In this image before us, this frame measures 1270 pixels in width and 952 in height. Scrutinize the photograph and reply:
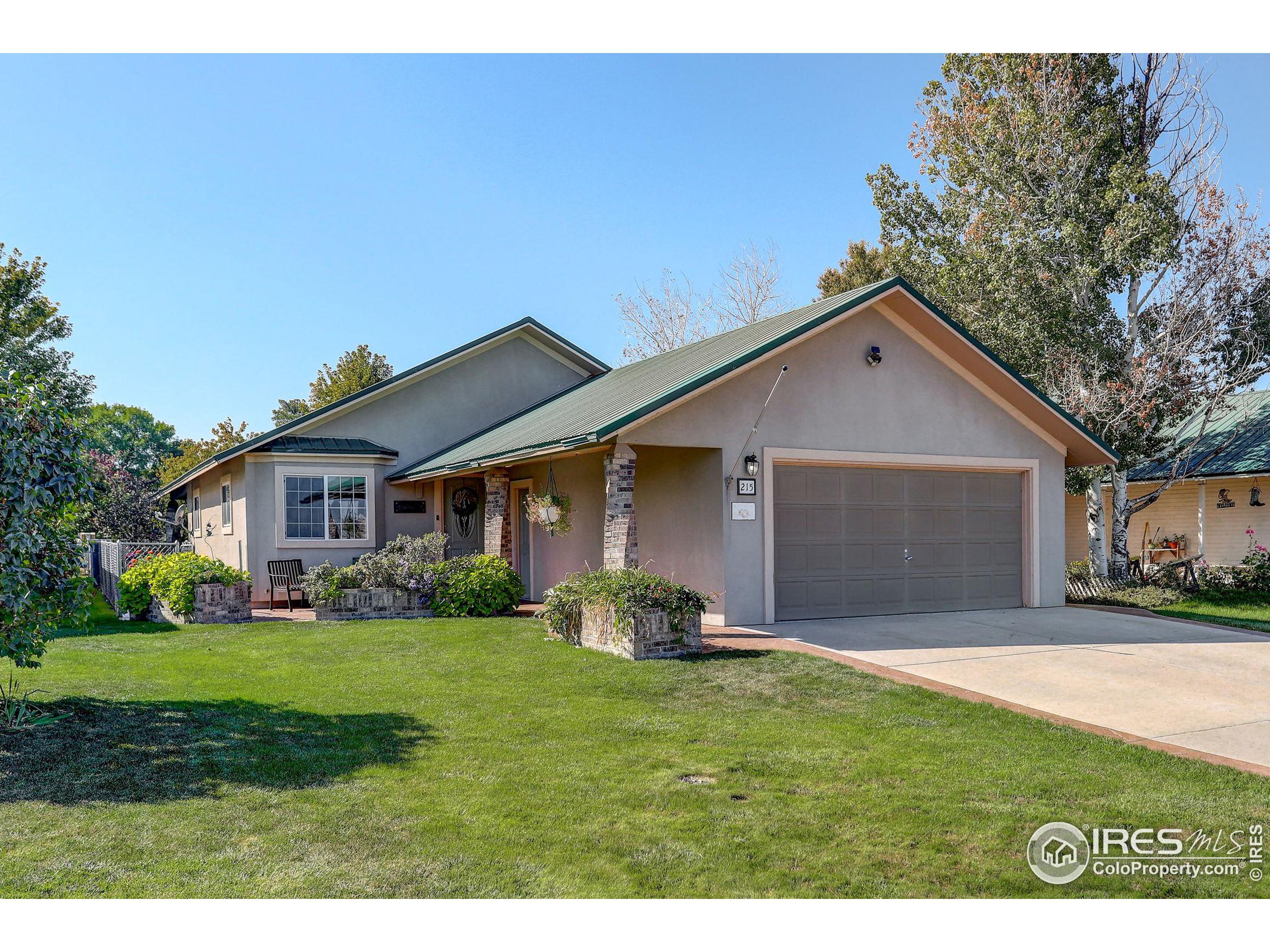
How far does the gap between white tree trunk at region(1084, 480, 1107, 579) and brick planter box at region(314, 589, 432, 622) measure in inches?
573

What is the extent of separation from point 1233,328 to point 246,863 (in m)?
20.9

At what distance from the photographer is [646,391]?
43.4 ft

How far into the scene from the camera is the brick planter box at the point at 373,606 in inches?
547

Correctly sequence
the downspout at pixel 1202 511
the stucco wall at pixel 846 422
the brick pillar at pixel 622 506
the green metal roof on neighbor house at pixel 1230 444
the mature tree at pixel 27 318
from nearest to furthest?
the brick pillar at pixel 622 506 → the stucco wall at pixel 846 422 → the green metal roof on neighbor house at pixel 1230 444 → the downspout at pixel 1202 511 → the mature tree at pixel 27 318

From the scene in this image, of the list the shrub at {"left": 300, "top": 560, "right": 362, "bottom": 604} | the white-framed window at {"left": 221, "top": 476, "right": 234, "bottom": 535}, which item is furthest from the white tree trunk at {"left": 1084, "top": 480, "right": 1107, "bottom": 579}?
the white-framed window at {"left": 221, "top": 476, "right": 234, "bottom": 535}

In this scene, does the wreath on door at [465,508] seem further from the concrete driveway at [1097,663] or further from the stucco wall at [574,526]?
the concrete driveway at [1097,663]

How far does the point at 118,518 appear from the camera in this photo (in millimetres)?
28531

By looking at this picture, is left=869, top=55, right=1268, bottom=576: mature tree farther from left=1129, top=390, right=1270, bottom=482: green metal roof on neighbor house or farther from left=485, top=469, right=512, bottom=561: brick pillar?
left=485, top=469, right=512, bottom=561: brick pillar

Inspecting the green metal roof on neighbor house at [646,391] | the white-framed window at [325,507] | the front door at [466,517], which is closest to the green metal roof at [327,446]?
the white-framed window at [325,507]

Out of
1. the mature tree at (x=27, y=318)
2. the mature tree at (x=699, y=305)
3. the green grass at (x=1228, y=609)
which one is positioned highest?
the mature tree at (x=699, y=305)

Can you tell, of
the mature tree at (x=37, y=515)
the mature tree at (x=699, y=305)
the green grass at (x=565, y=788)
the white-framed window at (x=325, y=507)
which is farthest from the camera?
the mature tree at (x=699, y=305)

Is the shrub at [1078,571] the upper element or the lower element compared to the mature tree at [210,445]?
lower

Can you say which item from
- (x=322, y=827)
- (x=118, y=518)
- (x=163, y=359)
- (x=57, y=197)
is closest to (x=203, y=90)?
(x=57, y=197)

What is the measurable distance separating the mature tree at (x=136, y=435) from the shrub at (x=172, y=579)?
2565 inches
